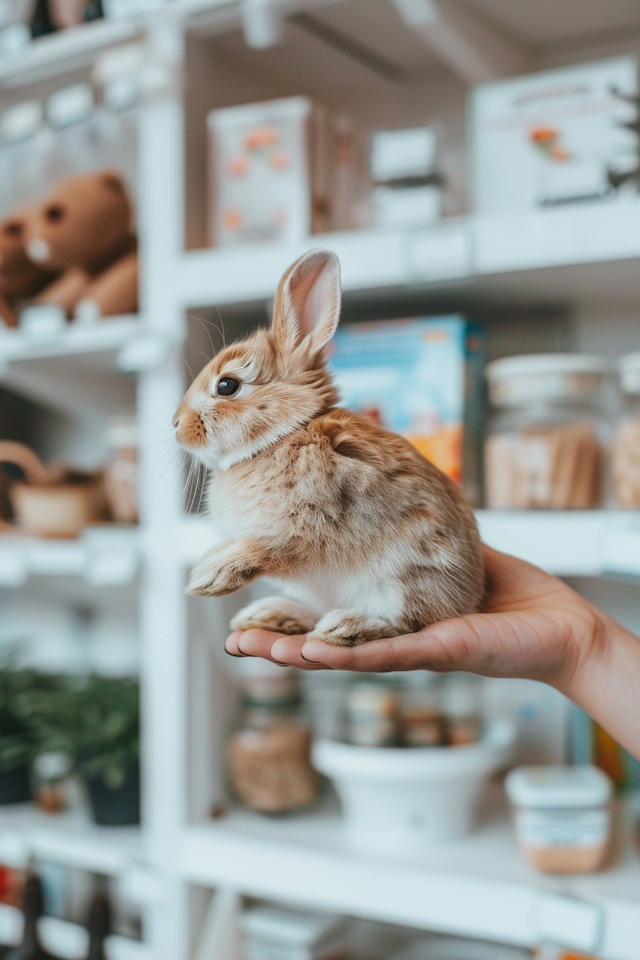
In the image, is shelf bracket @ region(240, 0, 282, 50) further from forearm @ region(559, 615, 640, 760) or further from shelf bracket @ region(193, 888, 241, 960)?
shelf bracket @ region(193, 888, 241, 960)

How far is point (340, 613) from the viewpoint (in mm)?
389

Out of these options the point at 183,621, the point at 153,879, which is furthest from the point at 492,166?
the point at 153,879

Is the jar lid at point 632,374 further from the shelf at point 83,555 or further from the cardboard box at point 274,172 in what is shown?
the shelf at point 83,555

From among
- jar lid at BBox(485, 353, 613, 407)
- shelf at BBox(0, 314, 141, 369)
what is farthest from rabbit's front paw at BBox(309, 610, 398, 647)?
shelf at BBox(0, 314, 141, 369)

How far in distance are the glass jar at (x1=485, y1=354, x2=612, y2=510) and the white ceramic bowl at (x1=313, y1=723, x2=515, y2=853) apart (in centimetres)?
31

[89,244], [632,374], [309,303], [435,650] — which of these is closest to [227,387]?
[309,303]

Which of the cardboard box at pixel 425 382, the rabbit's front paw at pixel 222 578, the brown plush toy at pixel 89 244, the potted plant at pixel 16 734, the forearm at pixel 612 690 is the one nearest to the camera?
the rabbit's front paw at pixel 222 578

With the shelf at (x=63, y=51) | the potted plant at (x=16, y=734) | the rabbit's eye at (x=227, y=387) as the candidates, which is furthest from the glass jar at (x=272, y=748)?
the shelf at (x=63, y=51)

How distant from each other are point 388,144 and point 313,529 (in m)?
0.73

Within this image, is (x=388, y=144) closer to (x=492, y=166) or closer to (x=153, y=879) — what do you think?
(x=492, y=166)

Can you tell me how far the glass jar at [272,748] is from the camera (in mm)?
1107

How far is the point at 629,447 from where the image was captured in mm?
859

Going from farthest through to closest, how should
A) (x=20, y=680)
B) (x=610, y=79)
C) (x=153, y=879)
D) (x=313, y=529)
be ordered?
(x=20, y=680) < (x=153, y=879) < (x=610, y=79) < (x=313, y=529)

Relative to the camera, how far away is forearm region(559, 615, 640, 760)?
1.83ft
